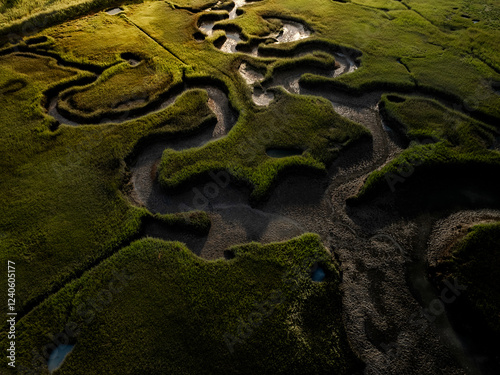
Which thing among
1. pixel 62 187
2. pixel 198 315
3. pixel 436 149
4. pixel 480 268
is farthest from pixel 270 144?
pixel 480 268

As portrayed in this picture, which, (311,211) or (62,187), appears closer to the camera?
(311,211)

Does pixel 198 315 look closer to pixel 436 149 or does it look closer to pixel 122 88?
pixel 436 149

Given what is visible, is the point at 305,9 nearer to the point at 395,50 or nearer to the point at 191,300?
the point at 395,50

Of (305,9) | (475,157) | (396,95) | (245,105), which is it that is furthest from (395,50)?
(245,105)

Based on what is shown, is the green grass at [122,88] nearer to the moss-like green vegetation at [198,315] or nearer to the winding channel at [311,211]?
the winding channel at [311,211]

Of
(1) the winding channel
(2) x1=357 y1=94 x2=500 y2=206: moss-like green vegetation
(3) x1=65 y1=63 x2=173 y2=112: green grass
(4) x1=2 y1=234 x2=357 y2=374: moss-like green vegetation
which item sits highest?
(2) x1=357 y1=94 x2=500 y2=206: moss-like green vegetation

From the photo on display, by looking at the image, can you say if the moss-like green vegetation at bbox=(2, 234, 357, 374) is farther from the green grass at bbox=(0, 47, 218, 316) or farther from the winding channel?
the green grass at bbox=(0, 47, 218, 316)

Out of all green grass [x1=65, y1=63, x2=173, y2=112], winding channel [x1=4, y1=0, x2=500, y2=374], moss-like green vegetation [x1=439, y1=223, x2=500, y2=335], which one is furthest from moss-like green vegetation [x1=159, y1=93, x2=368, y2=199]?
moss-like green vegetation [x1=439, y1=223, x2=500, y2=335]
